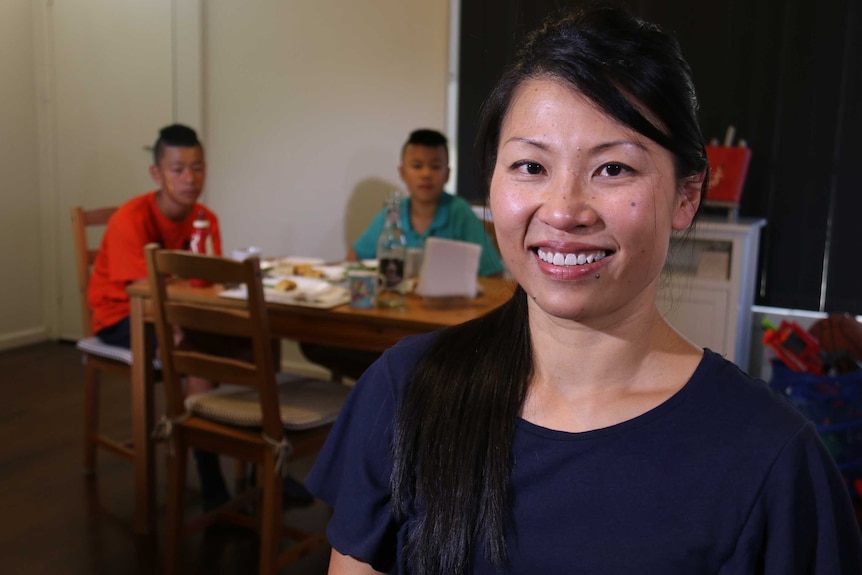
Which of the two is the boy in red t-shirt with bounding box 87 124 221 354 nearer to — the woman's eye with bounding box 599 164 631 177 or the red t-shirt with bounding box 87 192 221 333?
the red t-shirt with bounding box 87 192 221 333

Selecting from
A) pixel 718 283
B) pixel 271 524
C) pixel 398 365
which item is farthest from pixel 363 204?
pixel 398 365

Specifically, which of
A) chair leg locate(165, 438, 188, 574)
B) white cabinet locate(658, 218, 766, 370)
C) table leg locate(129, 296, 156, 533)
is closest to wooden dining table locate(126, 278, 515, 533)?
table leg locate(129, 296, 156, 533)

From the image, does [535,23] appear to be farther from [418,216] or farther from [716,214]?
[716,214]

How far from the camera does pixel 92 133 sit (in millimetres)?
4672

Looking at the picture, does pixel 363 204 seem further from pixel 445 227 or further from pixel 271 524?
pixel 271 524

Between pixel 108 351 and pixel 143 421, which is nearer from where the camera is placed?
pixel 143 421

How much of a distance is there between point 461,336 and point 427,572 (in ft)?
0.90

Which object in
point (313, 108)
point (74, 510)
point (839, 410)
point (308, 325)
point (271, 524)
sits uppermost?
point (313, 108)

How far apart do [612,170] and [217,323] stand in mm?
1548

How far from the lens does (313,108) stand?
420 centimetres

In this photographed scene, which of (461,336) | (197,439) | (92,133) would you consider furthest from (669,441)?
(92,133)

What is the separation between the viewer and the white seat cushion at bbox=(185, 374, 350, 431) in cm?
224

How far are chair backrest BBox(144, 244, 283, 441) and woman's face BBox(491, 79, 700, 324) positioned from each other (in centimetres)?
126

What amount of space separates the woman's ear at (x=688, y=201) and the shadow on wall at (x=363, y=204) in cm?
321
